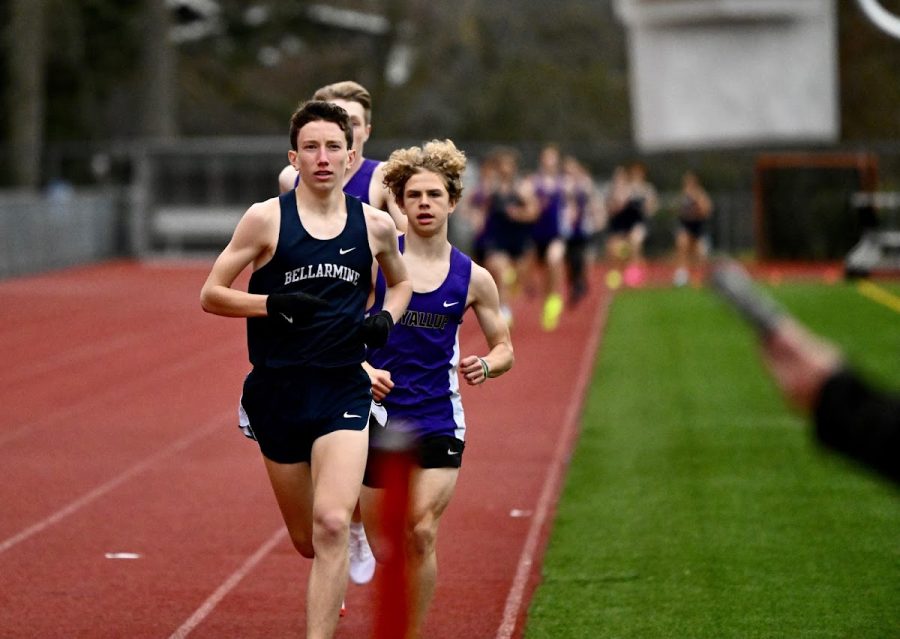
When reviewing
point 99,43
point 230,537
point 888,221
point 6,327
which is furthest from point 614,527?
point 99,43

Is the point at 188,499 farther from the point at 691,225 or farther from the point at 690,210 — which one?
the point at 691,225

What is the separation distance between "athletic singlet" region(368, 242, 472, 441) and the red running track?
128 cm

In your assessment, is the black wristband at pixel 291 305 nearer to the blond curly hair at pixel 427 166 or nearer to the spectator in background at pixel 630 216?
the blond curly hair at pixel 427 166

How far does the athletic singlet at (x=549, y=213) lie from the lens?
2206cm

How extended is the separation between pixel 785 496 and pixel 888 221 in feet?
81.7

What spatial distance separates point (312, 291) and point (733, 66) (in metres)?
3.78

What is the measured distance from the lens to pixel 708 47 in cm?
974

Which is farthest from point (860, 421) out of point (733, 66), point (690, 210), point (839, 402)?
point (690, 210)

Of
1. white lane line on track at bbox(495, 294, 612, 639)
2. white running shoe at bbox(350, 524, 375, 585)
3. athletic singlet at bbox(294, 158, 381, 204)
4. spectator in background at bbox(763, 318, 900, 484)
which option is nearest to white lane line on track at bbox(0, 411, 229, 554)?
white running shoe at bbox(350, 524, 375, 585)

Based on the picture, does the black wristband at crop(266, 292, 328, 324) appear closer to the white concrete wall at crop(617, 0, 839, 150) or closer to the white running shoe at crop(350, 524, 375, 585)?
the white running shoe at crop(350, 524, 375, 585)

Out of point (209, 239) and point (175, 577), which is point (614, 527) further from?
point (209, 239)

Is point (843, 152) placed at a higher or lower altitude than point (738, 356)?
higher

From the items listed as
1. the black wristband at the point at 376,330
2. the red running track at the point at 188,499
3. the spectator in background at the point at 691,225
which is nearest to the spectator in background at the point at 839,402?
the black wristband at the point at 376,330

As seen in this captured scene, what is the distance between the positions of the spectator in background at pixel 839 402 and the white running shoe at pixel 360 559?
4602mm
